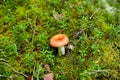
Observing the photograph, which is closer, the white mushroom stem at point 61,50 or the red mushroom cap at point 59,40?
the red mushroom cap at point 59,40

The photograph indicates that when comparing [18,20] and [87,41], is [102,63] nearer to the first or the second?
[87,41]

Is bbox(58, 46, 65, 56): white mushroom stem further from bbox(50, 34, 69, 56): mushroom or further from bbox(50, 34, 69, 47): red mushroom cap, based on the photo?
bbox(50, 34, 69, 47): red mushroom cap

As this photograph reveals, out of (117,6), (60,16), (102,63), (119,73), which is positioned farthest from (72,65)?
(117,6)

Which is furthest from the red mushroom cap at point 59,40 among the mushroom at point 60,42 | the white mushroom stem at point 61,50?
the white mushroom stem at point 61,50

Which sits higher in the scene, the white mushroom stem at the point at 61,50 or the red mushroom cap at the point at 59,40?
the red mushroom cap at the point at 59,40

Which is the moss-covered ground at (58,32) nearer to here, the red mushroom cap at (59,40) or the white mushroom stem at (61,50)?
the white mushroom stem at (61,50)

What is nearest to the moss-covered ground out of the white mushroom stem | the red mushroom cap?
the white mushroom stem

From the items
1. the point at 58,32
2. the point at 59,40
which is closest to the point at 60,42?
the point at 59,40
